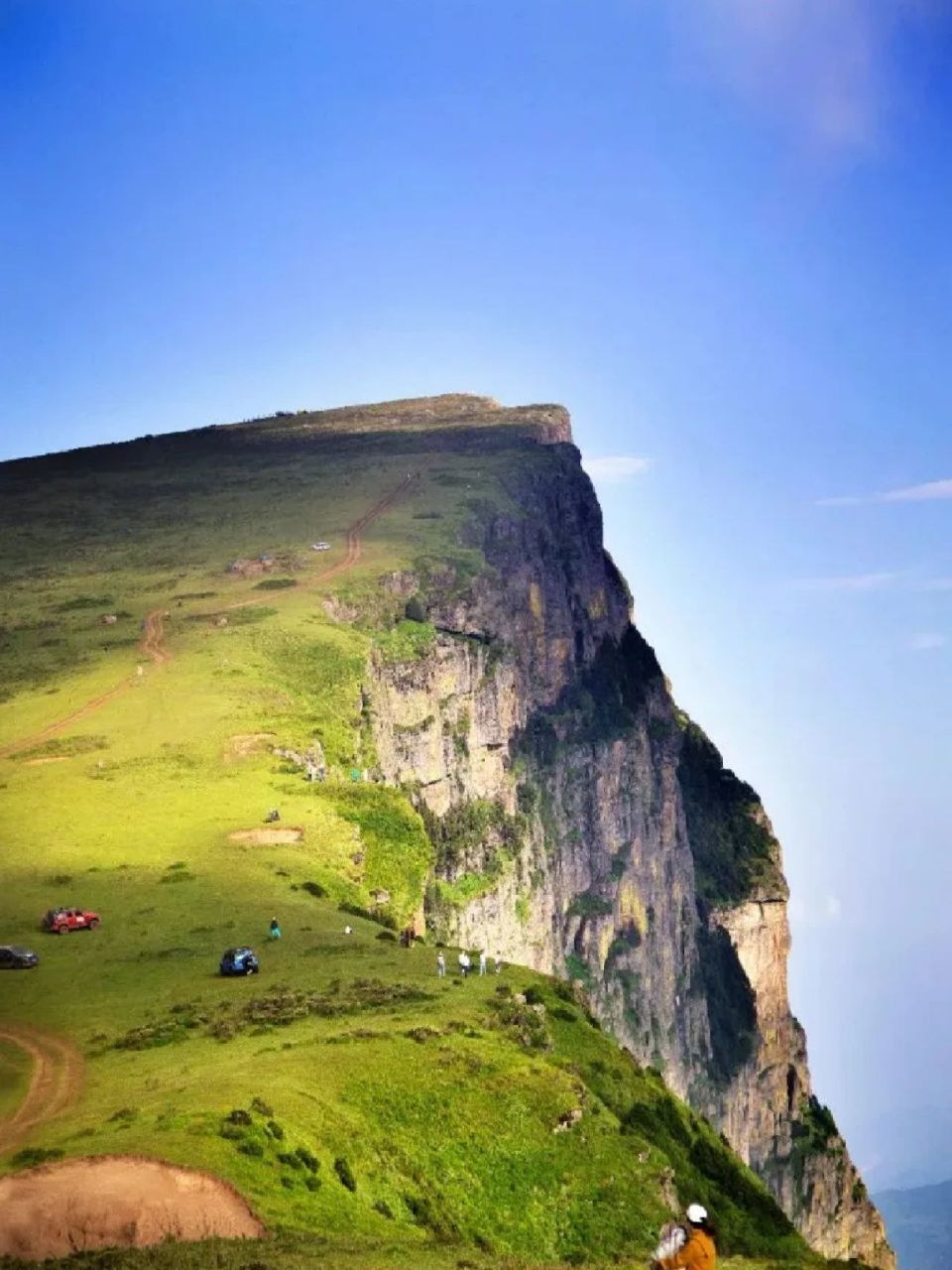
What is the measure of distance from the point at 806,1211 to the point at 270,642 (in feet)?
371

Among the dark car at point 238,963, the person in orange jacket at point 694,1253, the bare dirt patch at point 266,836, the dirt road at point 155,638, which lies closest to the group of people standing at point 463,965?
the dark car at point 238,963

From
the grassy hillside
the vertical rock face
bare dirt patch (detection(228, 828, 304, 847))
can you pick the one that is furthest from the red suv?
the vertical rock face

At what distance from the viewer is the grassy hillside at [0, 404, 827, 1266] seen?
140ft

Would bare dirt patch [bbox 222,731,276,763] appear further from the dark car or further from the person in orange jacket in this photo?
the person in orange jacket

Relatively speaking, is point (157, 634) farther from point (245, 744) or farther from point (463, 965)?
point (463, 965)

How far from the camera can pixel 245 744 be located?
105375 mm

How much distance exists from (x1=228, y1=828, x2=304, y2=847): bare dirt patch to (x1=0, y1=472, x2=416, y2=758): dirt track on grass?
28.2 meters

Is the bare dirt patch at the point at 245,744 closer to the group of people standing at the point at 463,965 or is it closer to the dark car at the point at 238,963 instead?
the group of people standing at the point at 463,965

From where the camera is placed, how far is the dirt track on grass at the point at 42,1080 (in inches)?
1816

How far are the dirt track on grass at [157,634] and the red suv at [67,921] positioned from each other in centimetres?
3751

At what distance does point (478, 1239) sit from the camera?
1751 inches

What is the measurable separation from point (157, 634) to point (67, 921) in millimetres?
70812

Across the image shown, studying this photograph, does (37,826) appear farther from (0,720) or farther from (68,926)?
(0,720)

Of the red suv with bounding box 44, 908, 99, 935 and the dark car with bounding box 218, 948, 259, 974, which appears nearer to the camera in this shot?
the dark car with bounding box 218, 948, 259, 974
